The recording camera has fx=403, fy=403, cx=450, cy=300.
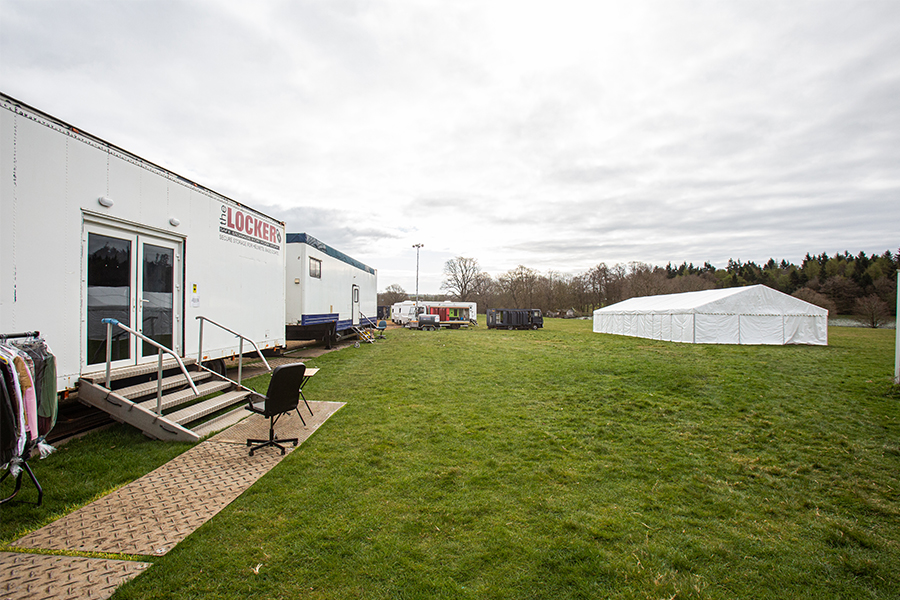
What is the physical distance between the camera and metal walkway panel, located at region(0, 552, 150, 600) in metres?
2.47

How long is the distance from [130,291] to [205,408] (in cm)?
187

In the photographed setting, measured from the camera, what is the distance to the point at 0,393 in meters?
2.97

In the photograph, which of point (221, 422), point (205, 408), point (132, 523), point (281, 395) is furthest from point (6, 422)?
point (221, 422)

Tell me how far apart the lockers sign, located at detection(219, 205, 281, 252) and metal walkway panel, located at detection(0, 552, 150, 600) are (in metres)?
5.55

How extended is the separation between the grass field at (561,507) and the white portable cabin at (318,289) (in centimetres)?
528

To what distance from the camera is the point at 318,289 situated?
13305mm

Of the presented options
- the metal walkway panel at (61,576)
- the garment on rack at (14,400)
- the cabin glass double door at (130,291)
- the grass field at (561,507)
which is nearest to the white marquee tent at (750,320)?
the grass field at (561,507)

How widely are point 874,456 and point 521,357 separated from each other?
9763 millimetres

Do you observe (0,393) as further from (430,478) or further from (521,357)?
(521,357)

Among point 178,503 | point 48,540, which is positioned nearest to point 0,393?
point 48,540

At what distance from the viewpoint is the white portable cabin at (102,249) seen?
4043mm

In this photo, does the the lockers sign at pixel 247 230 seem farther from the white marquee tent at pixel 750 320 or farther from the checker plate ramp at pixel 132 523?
the white marquee tent at pixel 750 320

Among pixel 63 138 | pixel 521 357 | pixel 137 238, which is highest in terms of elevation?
pixel 63 138

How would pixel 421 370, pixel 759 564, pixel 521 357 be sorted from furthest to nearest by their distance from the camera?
pixel 521 357, pixel 421 370, pixel 759 564
